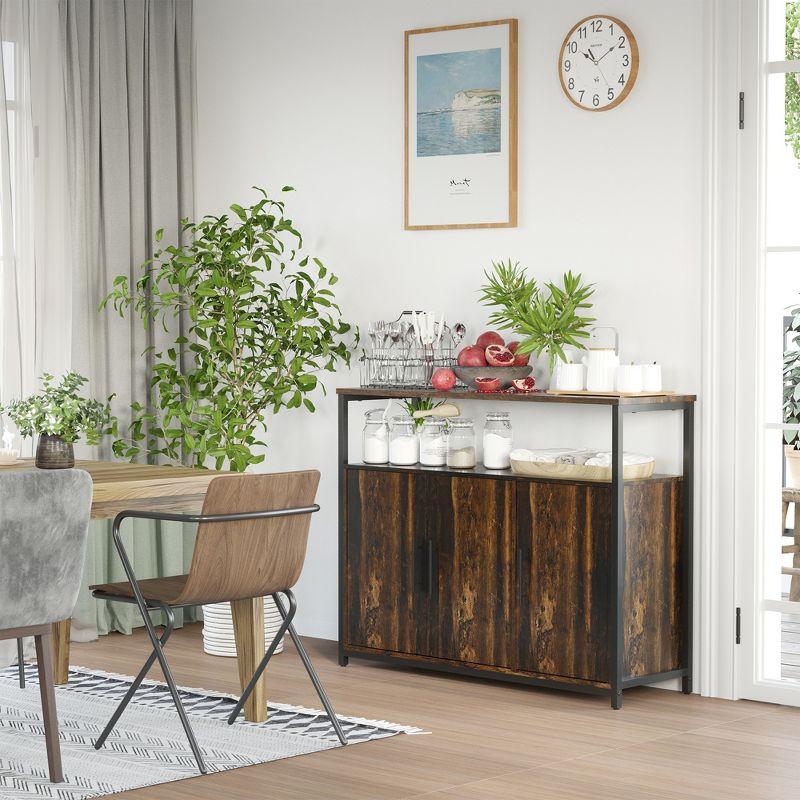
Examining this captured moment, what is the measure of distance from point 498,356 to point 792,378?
0.99 metres

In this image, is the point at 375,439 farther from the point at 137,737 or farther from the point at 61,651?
the point at 137,737

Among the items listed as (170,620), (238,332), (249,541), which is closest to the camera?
(170,620)

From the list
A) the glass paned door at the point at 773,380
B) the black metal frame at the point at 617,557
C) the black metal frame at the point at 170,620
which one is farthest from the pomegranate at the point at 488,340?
the black metal frame at the point at 170,620

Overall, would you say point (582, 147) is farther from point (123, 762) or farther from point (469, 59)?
point (123, 762)

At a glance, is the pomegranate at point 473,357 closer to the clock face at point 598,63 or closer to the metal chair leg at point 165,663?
the clock face at point 598,63

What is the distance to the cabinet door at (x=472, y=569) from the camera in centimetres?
459

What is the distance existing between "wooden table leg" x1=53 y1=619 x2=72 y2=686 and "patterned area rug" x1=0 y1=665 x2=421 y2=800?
0.17ft

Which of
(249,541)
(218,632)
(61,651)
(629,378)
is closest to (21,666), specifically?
(61,651)

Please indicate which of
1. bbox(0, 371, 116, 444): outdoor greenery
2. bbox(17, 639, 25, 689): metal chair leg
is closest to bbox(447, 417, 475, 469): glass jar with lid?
bbox(0, 371, 116, 444): outdoor greenery

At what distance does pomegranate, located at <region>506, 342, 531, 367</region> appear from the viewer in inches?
187

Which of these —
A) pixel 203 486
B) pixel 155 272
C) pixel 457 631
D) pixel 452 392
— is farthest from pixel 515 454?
pixel 155 272

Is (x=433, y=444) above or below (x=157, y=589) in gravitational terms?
above

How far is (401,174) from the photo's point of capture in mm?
5262

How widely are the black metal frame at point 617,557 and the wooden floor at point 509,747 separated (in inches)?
2.5
